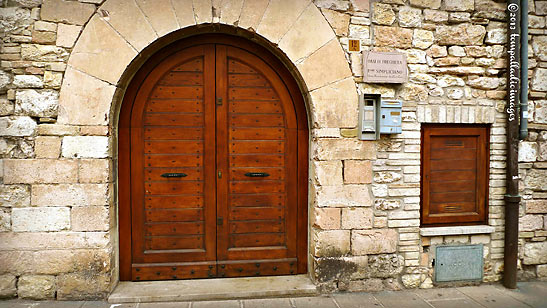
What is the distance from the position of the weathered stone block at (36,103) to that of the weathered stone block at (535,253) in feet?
16.1

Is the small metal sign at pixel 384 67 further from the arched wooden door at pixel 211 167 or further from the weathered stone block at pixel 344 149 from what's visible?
the arched wooden door at pixel 211 167

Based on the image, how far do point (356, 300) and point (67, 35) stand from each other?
3567mm

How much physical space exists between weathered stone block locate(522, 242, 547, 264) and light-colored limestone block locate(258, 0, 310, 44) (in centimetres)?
341

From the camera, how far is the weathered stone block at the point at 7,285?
3.19m

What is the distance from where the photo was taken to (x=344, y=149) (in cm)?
355

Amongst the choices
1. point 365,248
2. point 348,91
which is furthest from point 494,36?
point 365,248

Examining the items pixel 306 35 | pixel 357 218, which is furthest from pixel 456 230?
pixel 306 35

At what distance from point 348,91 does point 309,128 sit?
1.77ft

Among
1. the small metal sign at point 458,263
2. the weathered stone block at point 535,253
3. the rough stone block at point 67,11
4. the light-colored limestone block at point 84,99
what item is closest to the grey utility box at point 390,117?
the small metal sign at point 458,263

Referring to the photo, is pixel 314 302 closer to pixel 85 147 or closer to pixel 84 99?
pixel 85 147

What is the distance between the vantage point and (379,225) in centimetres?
361

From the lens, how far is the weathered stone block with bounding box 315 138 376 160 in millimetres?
3514

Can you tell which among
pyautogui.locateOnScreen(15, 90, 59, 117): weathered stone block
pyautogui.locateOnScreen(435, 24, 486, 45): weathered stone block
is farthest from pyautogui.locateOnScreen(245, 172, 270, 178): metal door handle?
pyautogui.locateOnScreen(435, 24, 486, 45): weathered stone block

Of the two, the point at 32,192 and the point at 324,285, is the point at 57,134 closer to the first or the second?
the point at 32,192
